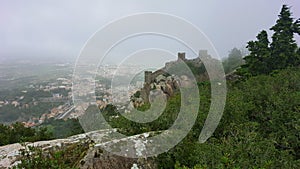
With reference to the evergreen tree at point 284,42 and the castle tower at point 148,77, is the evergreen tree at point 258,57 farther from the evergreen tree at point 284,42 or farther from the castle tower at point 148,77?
the castle tower at point 148,77

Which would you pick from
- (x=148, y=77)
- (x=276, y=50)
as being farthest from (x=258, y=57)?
(x=148, y=77)

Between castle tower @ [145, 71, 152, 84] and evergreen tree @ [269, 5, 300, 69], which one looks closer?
evergreen tree @ [269, 5, 300, 69]

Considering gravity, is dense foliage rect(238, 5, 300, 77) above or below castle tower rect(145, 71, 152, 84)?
above

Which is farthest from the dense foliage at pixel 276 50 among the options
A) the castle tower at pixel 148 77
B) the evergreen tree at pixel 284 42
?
the castle tower at pixel 148 77

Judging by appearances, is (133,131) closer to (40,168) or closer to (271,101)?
(40,168)

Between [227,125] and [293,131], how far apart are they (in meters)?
1.76

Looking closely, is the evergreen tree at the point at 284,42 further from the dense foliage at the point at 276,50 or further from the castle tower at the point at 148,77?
the castle tower at the point at 148,77

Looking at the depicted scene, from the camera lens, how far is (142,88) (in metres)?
22.1

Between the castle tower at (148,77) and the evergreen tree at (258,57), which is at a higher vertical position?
the evergreen tree at (258,57)

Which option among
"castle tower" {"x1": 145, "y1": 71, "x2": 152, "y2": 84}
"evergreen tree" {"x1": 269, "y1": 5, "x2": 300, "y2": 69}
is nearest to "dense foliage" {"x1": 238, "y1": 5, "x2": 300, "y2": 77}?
"evergreen tree" {"x1": 269, "y1": 5, "x2": 300, "y2": 69}

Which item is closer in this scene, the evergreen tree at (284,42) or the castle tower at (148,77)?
the evergreen tree at (284,42)

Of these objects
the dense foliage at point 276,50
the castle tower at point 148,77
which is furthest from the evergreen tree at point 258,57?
the castle tower at point 148,77

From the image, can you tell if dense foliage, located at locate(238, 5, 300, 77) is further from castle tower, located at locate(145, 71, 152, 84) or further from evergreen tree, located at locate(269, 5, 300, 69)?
castle tower, located at locate(145, 71, 152, 84)

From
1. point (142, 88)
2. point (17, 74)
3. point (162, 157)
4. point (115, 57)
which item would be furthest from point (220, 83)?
point (17, 74)
